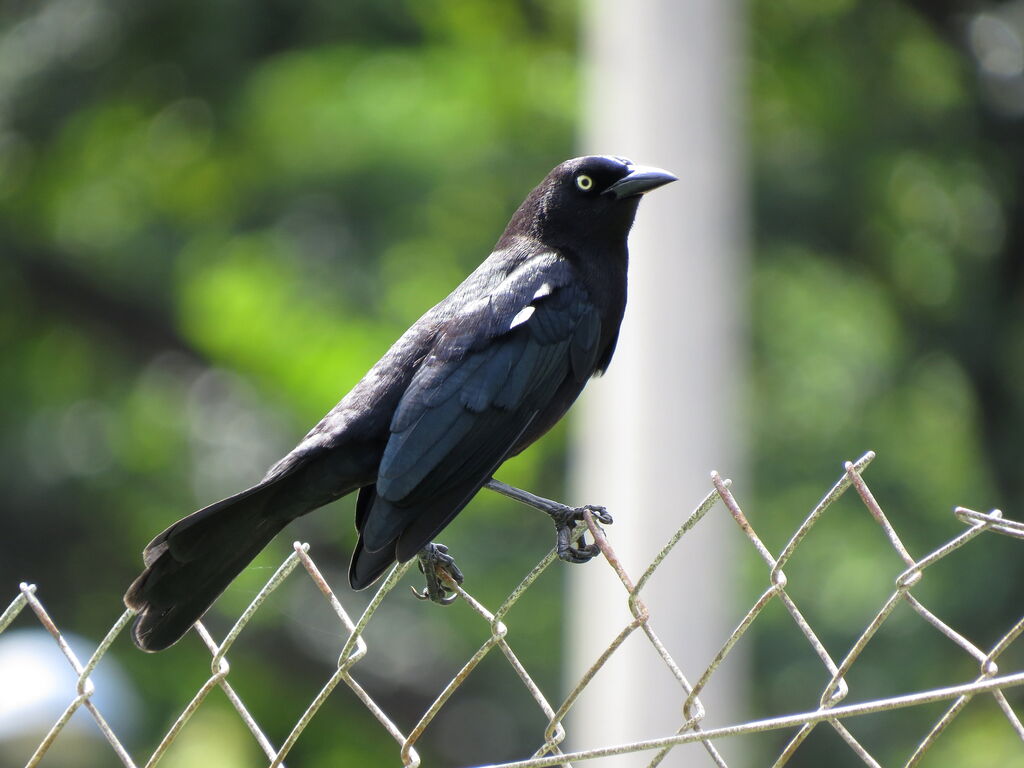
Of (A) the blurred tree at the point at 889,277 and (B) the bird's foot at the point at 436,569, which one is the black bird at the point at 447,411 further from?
(A) the blurred tree at the point at 889,277

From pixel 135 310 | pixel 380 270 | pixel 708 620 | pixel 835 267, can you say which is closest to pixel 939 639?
pixel 708 620

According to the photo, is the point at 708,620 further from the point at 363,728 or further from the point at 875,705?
the point at 875,705

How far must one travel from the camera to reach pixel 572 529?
2.89 metres

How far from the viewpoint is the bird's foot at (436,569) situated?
10.1ft

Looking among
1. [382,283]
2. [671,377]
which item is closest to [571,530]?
[671,377]

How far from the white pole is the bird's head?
3569mm

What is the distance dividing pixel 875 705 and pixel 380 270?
842cm

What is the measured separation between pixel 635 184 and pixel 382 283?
20.9 feet

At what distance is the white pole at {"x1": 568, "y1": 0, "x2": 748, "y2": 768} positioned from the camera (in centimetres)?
725

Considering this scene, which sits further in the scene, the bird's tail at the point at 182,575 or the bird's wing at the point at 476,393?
the bird's wing at the point at 476,393

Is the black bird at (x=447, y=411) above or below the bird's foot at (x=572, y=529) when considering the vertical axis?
above

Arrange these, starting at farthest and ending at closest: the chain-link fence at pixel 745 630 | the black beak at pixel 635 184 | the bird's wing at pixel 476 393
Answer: the black beak at pixel 635 184, the bird's wing at pixel 476 393, the chain-link fence at pixel 745 630

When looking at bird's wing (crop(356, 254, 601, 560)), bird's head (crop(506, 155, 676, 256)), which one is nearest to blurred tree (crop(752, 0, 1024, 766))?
bird's head (crop(506, 155, 676, 256))

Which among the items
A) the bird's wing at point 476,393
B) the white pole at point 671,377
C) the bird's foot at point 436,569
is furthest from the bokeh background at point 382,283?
the bird's foot at point 436,569
